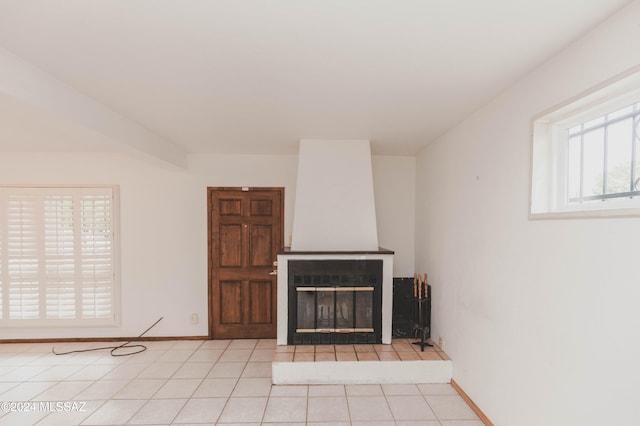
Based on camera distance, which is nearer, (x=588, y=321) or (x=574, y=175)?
(x=588, y=321)

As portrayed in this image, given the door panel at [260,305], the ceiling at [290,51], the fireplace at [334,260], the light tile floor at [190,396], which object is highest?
the ceiling at [290,51]

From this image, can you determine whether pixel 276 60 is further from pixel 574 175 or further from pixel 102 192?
pixel 102 192

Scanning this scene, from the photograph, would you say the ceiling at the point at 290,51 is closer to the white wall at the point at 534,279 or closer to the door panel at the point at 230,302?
the white wall at the point at 534,279

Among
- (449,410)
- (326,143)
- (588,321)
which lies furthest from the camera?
(326,143)

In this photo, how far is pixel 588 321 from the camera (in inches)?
56.1

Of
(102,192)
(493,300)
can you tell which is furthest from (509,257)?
(102,192)

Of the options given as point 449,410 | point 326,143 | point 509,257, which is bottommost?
point 449,410

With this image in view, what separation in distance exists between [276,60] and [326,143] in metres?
1.74

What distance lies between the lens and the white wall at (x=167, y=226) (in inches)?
153

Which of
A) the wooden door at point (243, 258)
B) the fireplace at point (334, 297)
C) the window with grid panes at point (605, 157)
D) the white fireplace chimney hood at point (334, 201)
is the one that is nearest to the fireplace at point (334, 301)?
the fireplace at point (334, 297)

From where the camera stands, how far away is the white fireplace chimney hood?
337 centimetres

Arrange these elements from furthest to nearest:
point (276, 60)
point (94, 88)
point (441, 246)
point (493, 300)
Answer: point (441, 246) < point (493, 300) < point (94, 88) < point (276, 60)

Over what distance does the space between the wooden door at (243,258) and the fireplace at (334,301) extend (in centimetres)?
82

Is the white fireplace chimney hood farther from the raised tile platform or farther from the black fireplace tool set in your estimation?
the raised tile platform
